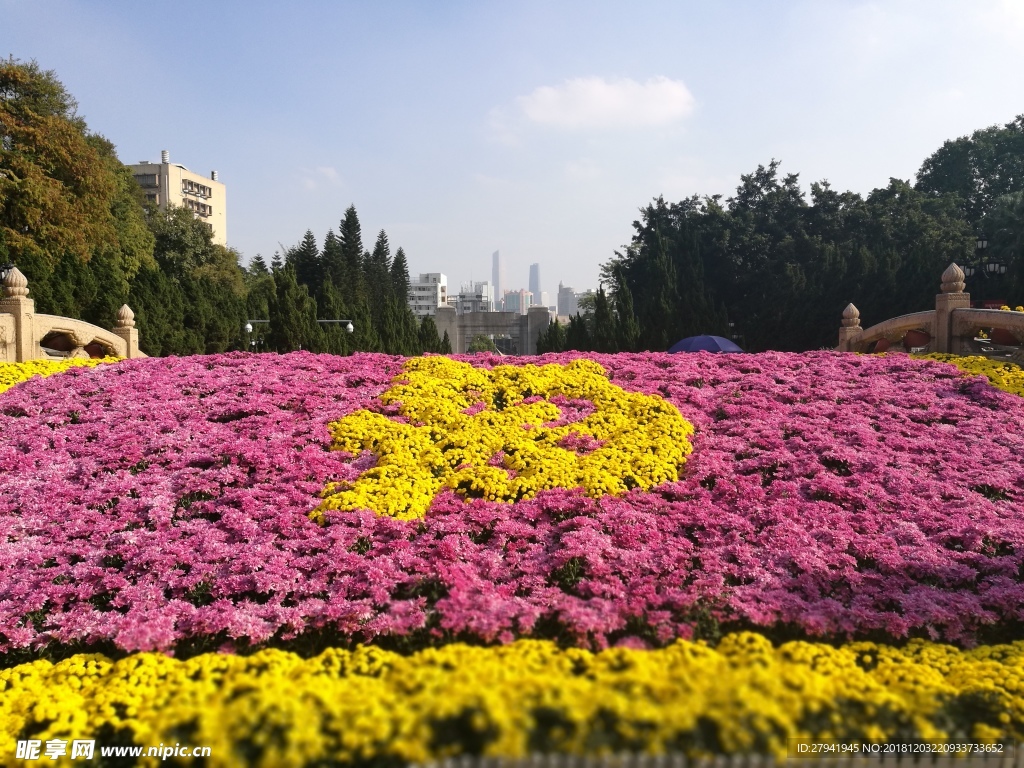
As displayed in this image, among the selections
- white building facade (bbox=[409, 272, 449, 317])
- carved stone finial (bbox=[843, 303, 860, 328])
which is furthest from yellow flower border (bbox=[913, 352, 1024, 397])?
white building facade (bbox=[409, 272, 449, 317])

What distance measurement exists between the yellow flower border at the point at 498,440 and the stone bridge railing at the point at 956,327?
25.6 ft

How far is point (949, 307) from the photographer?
13.0m

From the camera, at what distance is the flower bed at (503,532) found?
340 centimetres

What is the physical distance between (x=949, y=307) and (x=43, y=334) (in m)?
17.7

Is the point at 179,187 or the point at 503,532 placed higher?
the point at 179,187

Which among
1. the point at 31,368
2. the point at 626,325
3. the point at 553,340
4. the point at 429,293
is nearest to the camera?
the point at 31,368

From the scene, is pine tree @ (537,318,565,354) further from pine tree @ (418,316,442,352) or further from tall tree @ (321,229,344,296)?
tall tree @ (321,229,344,296)

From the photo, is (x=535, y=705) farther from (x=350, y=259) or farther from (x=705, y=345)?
(x=350, y=259)

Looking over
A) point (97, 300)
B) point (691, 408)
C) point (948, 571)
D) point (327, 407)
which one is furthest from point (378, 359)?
point (97, 300)

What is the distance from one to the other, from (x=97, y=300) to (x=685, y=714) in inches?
1014

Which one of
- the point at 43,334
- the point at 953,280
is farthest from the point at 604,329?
the point at 43,334

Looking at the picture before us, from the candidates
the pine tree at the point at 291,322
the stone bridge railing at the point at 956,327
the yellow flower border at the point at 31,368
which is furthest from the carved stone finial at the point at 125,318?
the stone bridge railing at the point at 956,327

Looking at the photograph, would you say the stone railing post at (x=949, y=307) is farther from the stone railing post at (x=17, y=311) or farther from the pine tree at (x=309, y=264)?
the pine tree at (x=309, y=264)

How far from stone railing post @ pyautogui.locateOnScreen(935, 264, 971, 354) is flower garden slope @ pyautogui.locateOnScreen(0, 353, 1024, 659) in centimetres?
490
